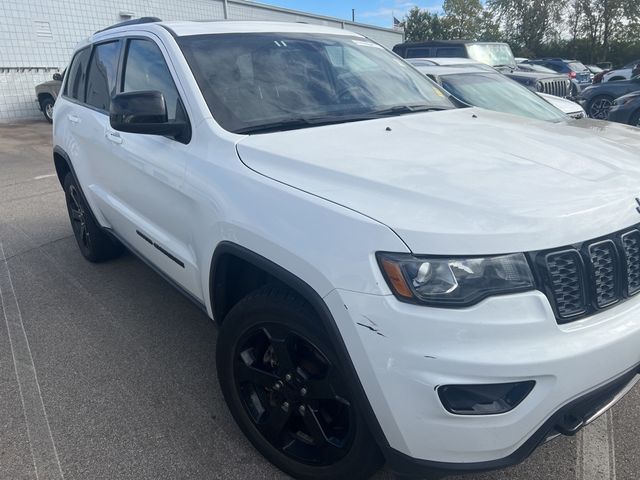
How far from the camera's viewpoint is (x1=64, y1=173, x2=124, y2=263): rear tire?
452cm

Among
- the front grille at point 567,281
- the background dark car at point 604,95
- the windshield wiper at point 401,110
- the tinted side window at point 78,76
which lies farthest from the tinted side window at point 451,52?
the front grille at point 567,281

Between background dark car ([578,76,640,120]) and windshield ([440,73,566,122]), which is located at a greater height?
windshield ([440,73,566,122])

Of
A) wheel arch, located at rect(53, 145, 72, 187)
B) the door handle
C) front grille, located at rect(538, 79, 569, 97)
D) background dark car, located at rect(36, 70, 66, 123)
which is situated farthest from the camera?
background dark car, located at rect(36, 70, 66, 123)

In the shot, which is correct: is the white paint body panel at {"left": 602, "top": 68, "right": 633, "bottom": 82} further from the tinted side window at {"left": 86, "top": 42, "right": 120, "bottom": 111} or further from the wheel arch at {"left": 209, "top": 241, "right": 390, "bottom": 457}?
the wheel arch at {"left": 209, "top": 241, "right": 390, "bottom": 457}

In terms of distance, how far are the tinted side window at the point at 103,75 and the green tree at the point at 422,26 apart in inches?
2124

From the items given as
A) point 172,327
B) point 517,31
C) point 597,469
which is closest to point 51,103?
point 172,327

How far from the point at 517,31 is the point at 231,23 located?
56288 mm

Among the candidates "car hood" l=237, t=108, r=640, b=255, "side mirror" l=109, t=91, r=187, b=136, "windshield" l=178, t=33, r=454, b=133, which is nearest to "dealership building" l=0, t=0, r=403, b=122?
"windshield" l=178, t=33, r=454, b=133

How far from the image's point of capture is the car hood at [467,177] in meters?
1.68

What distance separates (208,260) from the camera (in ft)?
8.05

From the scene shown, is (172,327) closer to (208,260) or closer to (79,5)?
(208,260)

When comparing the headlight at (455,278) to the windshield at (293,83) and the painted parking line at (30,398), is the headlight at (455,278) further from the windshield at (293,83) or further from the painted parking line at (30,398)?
the painted parking line at (30,398)

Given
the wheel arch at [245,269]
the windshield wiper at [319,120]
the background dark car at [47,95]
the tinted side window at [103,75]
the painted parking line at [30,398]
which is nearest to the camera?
the wheel arch at [245,269]

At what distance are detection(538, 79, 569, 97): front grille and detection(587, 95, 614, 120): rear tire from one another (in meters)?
1.50
